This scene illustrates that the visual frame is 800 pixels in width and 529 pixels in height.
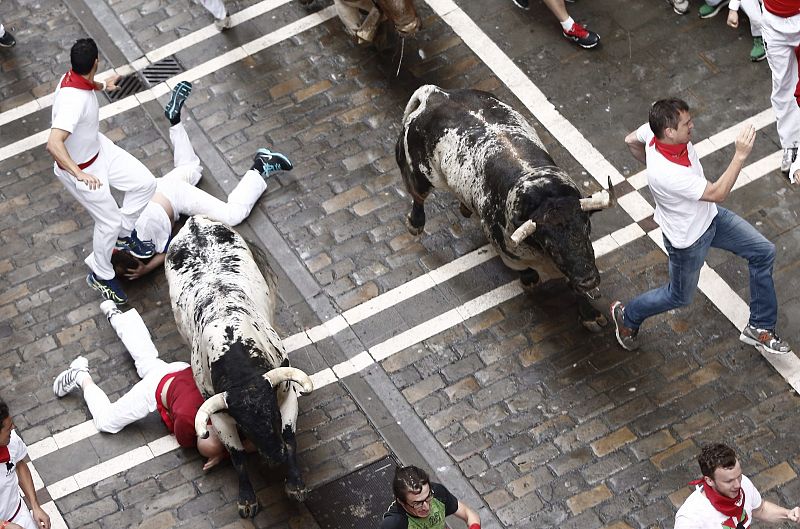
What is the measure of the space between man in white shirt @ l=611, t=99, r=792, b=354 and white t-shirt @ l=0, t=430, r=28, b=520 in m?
5.23

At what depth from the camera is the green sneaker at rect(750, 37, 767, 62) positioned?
14055mm

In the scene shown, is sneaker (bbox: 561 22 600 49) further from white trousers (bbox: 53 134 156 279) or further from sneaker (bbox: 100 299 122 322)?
sneaker (bbox: 100 299 122 322)

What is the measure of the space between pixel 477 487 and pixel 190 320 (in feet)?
9.31

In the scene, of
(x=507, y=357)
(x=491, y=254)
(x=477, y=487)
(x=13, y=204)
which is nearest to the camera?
(x=477, y=487)

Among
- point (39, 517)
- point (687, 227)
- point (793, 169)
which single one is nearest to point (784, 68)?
point (793, 169)

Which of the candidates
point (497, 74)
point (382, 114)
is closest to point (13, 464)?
point (382, 114)

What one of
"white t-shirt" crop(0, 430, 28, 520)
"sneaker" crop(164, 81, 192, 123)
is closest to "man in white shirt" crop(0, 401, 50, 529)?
"white t-shirt" crop(0, 430, 28, 520)

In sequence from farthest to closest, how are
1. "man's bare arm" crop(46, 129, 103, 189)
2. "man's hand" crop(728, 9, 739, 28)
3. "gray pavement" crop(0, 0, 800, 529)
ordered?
1. "man's hand" crop(728, 9, 739, 28)
2. "man's bare arm" crop(46, 129, 103, 189)
3. "gray pavement" crop(0, 0, 800, 529)

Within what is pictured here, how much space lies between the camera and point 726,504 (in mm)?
8664

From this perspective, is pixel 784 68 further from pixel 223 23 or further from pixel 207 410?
pixel 223 23

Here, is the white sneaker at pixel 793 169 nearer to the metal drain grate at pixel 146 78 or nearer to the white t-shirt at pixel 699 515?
the white t-shirt at pixel 699 515

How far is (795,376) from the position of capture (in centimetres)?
1141

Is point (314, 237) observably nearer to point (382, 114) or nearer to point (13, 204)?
point (382, 114)

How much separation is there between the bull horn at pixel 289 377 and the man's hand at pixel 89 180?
293 cm
